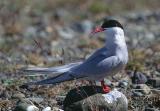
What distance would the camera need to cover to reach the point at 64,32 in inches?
412

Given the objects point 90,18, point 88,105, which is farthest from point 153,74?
point 90,18

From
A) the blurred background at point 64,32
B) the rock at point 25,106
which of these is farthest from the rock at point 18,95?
the rock at point 25,106

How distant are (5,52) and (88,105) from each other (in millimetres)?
3236

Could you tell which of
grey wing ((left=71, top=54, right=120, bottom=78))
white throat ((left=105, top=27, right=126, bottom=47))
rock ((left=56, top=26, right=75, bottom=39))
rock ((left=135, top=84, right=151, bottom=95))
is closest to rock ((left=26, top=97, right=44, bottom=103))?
grey wing ((left=71, top=54, right=120, bottom=78))

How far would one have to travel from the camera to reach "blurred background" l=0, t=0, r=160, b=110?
7734 mm

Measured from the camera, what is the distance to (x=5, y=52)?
28.4 ft

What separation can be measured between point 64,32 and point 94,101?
15.9 feet

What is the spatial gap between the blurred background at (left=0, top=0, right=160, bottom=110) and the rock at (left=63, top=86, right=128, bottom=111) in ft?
2.04

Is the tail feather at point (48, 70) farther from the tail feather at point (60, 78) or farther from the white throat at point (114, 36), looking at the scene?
the white throat at point (114, 36)

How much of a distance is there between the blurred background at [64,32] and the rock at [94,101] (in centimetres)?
62

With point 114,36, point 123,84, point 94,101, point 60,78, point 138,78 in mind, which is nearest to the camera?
point 94,101

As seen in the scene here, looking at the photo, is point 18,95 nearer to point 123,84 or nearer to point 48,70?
point 48,70

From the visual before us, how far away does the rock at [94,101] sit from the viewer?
5.66 m

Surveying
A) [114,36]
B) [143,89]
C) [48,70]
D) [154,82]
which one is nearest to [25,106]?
[48,70]
